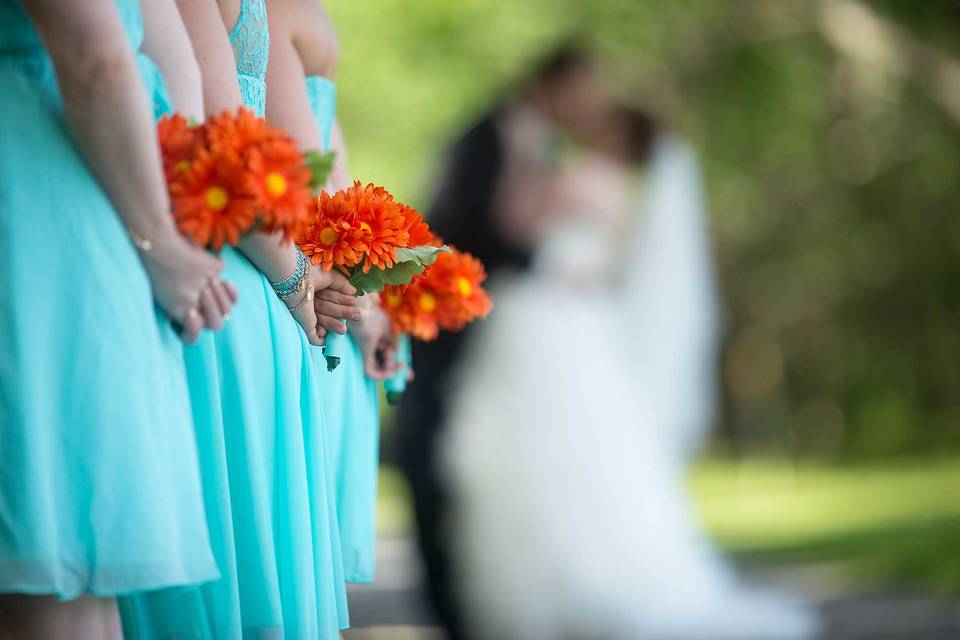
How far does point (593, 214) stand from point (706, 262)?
1114 mm

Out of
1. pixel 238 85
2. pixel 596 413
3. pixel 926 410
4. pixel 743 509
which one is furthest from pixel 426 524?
pixel 926 410

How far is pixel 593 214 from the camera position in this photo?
25.9ft

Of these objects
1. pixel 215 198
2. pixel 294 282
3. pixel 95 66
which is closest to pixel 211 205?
pixel 215 198

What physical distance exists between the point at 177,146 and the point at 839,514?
43.8 feet

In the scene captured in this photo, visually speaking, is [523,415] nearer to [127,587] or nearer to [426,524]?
[426,524]

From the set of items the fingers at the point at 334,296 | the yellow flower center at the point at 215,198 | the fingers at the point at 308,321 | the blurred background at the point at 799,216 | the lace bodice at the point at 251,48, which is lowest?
the fingers at the point at 308,321

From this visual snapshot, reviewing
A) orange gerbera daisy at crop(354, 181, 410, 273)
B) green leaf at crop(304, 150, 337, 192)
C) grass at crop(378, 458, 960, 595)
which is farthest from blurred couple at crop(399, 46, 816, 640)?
green leaf at crop(304, 150, 337, 192)

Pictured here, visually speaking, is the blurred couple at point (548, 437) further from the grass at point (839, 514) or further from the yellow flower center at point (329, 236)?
the yellow flower center at point (329, 236)

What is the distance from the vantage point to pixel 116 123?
2385mm

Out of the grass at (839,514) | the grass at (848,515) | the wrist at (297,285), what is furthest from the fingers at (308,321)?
the grass at (848,515)

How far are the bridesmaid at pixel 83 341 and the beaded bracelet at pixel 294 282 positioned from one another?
1.13 ft

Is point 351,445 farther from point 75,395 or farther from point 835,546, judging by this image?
point 835,546

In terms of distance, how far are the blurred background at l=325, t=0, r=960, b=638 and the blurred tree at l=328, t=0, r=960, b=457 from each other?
3 cm

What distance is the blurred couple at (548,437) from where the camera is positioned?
7293mm
